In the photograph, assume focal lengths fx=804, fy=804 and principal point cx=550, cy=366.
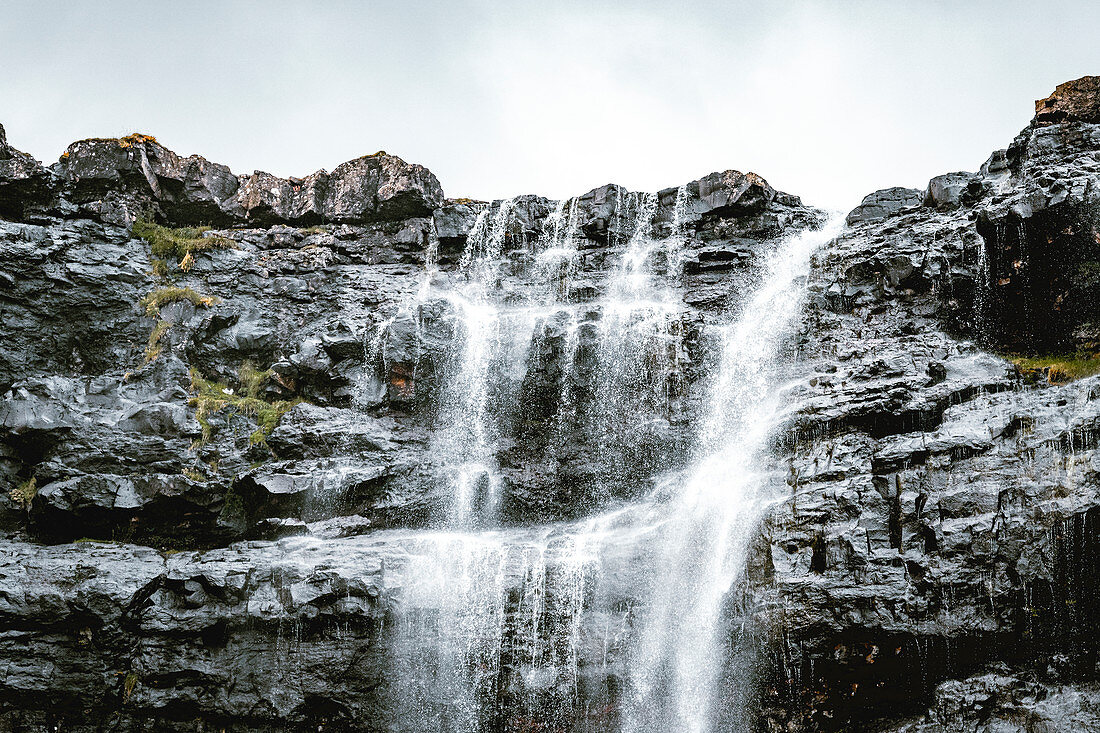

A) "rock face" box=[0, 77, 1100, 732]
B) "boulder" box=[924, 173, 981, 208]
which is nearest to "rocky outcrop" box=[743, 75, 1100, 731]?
"rock face" box=[0, 77, 1100, 732]

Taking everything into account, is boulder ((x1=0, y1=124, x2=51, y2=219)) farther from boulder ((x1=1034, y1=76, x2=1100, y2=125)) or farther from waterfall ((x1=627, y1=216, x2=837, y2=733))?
boulder ((x1=1034, y1=76, x2=1100, y2=125))

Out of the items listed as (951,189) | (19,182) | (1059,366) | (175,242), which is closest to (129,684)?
(175,242)

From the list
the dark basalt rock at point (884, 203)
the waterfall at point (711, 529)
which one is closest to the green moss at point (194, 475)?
the waterfall at point (711, 529)

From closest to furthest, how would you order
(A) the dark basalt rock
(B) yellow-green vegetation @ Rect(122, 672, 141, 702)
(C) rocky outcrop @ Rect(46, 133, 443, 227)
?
(B) yellow-green vegetation @ Rect(122, 672, 141, 702), (A) the dark basalt rock, (C) rocky outcrop @ Rect(46, 133, 443, 227)

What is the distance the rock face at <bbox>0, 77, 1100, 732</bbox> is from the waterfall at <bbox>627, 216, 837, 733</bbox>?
455mm

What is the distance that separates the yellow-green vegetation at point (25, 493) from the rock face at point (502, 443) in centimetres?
20

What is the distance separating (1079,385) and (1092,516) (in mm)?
2329

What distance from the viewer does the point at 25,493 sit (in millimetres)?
16656

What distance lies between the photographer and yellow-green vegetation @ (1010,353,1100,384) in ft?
47.9

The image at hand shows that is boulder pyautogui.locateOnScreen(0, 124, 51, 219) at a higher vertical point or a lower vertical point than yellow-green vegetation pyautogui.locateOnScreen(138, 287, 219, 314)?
higher

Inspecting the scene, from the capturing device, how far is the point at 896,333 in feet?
58.1

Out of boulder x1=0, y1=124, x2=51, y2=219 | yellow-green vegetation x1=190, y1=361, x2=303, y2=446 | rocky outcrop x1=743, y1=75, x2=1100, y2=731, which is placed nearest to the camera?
rocky outcrop x1=743, y1=75, x2=1100, y2=731

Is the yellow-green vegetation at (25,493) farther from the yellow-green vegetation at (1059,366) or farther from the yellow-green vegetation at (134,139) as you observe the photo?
the yellow-green vegetation at (1059,366)

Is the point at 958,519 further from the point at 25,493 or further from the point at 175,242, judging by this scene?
the point at 175,242
